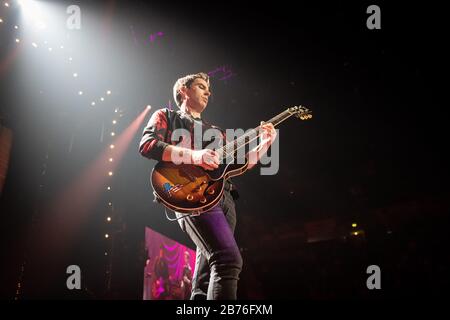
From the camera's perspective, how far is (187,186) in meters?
2.21

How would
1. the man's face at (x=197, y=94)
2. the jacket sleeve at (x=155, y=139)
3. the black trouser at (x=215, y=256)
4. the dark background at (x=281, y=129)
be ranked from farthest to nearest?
the dark background at (x=281, y=129), the man's face at (x=197, y=94), the jacket sleeve at (x=155, y=139), the black trouser at (x=215, y=256)

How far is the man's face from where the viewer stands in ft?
9.32

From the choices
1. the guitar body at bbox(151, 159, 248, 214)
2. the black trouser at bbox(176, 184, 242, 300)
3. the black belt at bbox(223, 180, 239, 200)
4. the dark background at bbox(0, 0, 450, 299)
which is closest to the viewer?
the black trouser at bbox(176, 184, 242, 300)

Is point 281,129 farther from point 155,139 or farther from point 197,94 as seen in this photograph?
point 155,139

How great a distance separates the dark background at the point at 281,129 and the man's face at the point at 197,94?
2181 mm

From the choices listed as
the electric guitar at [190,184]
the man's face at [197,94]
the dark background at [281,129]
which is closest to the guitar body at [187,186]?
the electric guitar at [190,184]

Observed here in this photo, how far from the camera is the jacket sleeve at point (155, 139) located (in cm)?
226

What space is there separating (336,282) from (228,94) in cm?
684

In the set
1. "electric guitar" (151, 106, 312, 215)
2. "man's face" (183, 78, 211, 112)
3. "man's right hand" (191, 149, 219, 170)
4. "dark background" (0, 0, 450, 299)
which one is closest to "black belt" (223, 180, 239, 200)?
"electric guitar" (151, 106, 312, 215)

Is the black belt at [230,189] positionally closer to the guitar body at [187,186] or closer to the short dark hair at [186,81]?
the guitar body at [187,186]

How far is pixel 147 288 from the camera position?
586 centimetres

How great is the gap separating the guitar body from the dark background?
85.2 inches

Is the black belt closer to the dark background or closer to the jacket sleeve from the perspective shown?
the jacket sleeve
